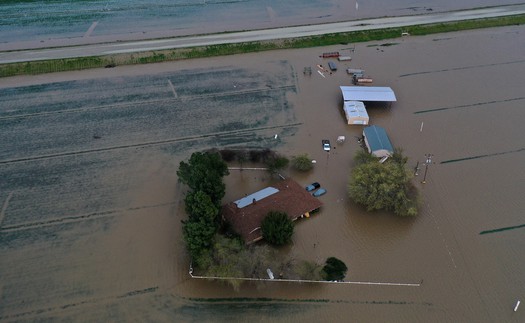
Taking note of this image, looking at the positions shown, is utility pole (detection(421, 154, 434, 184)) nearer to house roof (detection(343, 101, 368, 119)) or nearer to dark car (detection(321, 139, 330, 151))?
house roof (detection(343, 101, 368, 119))

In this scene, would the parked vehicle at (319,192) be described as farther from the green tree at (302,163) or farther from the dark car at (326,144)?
the dark car at (326,144)

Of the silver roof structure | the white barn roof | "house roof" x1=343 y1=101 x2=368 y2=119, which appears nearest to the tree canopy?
the silver roof structure

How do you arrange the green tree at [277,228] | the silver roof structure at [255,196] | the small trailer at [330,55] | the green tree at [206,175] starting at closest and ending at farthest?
the green tree at [277,228] < the green tree at [206,175] < the silver roof structure at [255,196] < the small trailer at [330,55]

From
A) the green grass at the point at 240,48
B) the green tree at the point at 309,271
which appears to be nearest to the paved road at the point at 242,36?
the green grass at the point at 240,48

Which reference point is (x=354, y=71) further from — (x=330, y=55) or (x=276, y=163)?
(x=276, y=163)

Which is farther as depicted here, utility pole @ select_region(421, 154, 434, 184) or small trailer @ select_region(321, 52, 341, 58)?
small trailer @ select_region(321, 52, 341, 58)

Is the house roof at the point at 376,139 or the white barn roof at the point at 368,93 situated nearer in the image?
A: the house roof at the point at 376,139
